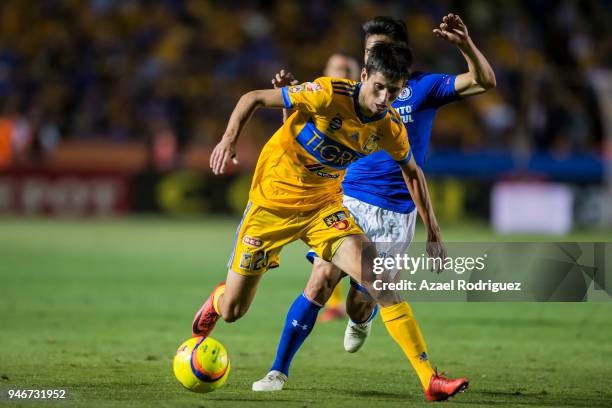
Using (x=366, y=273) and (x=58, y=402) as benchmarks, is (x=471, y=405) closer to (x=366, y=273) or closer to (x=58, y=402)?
(x=366, y=273)

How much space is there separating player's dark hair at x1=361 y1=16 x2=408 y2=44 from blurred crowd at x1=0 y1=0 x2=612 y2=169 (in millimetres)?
13463

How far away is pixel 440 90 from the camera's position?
661 cm

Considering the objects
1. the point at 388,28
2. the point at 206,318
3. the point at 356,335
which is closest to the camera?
the point at 206,318

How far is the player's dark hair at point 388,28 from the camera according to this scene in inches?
258

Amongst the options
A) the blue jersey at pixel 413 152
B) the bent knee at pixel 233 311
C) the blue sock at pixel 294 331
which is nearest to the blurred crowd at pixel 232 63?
the blue jersey at pixel 413 152

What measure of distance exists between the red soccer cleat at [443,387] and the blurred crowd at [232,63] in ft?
48.1

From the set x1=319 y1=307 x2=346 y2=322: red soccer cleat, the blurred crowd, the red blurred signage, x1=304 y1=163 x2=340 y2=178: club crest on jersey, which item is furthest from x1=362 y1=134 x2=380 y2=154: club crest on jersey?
the red blurred signage

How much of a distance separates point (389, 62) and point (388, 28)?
3.82 ft

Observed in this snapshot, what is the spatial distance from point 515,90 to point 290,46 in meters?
4.94

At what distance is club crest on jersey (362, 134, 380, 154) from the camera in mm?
5770

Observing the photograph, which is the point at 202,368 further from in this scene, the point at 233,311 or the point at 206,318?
the point at 206,318

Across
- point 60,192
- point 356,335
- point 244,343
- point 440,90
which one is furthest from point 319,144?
point 60,192

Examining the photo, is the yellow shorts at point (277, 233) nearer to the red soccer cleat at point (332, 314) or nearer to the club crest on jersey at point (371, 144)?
the club crest on jersey at point (371, 144)

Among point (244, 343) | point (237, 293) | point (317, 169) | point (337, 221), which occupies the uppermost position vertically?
point (317, 169)
